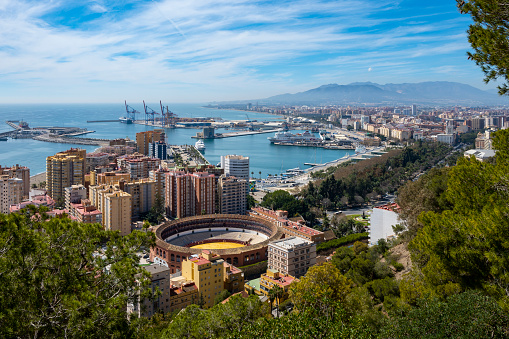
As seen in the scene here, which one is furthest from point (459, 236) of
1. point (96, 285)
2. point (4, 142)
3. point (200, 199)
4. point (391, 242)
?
point (4, 142)

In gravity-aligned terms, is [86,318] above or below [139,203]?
above

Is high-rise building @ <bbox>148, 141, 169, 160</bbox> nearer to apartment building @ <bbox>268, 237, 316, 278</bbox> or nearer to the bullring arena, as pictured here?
the bullring arena

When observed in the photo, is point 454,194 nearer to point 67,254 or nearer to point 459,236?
point 459,236

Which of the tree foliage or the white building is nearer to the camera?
the tree foliage

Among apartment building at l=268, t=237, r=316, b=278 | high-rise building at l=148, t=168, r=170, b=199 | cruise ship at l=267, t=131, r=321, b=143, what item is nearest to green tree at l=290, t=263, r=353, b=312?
apartment building at l=268, t=237, r=316, b=278

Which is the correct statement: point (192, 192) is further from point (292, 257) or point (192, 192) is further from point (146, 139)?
point (146, 139)
